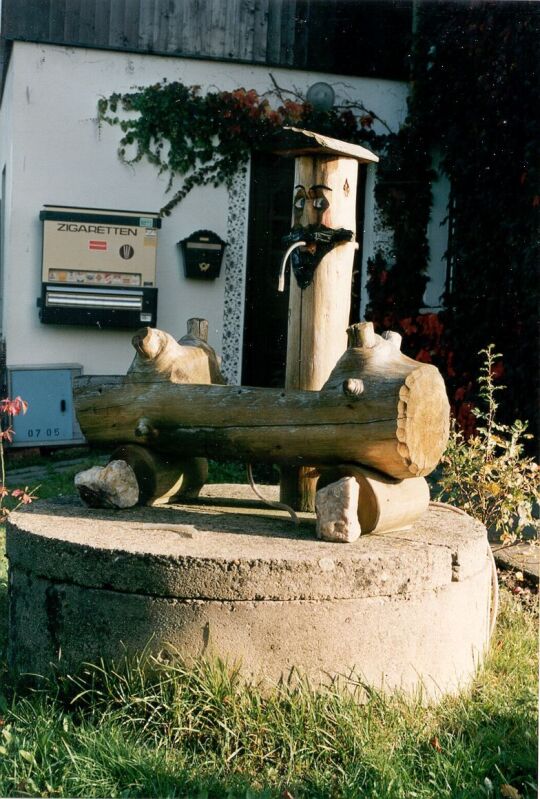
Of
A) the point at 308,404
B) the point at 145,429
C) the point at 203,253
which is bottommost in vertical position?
the point at 145,429

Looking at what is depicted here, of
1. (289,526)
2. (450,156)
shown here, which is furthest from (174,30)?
(289,526)

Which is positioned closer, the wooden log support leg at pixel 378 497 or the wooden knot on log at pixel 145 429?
the wooden log support leg at pixel 378 497

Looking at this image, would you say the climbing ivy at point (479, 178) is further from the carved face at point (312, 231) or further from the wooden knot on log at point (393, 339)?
the wooden knot on log at point (393, 339)

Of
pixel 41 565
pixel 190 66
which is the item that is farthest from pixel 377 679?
pixel 190 66

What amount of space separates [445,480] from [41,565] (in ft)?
7.30

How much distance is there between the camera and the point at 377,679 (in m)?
3.11

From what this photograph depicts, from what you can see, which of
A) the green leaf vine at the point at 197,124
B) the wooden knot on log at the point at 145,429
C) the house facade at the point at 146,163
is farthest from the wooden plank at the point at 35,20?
the wooden knot on log at the point at 145,429

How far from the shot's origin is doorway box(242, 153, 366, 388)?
30.0ft

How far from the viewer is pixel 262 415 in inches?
138

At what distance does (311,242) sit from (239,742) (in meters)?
1.96

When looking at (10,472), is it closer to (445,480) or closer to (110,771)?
(445,480)

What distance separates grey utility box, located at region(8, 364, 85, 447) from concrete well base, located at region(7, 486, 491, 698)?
5.44 metres

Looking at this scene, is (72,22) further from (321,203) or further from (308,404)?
(308,404)

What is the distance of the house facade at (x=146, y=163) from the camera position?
8.66m
